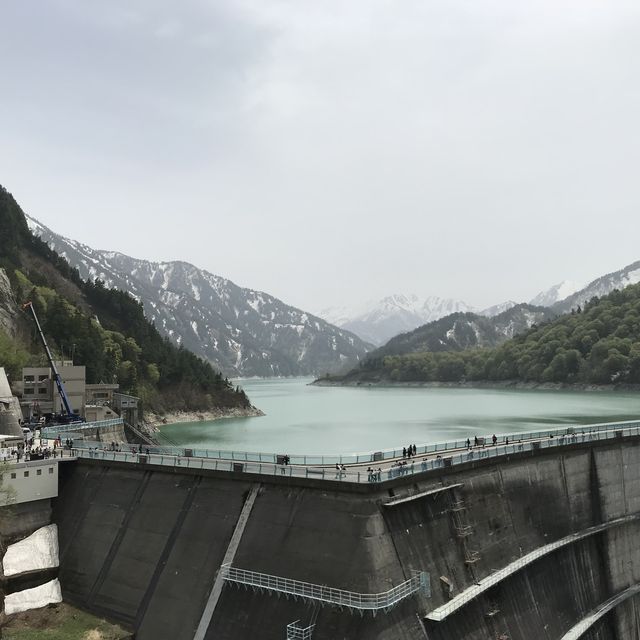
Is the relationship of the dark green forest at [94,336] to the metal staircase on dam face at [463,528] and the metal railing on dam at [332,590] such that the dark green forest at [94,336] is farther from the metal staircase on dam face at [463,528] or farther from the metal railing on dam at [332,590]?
the metal staircase on dam face at [463,528]

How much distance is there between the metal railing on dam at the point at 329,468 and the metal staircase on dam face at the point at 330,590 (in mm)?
4740

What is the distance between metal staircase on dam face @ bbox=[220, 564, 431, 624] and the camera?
25.2 meters

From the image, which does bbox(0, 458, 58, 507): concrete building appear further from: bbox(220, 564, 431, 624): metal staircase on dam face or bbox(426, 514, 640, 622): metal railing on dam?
bbox(426, 514, 640, 622): metal railing on dam

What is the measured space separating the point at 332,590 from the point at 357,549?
2009 mm

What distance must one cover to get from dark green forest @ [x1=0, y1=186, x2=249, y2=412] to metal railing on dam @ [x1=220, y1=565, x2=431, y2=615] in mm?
72841

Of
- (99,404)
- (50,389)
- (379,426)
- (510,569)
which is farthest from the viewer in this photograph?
(379,426)

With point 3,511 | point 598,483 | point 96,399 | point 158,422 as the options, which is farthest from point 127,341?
point 598,483

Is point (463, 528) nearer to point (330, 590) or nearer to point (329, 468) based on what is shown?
point (329, 468)

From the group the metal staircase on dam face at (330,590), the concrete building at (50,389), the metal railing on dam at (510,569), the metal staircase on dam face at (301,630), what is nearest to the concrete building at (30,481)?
the metal staircase on dam face at (330,590)

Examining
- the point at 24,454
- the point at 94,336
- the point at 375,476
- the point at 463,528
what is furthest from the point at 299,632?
the point at 94,336

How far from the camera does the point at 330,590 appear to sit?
1023 inches

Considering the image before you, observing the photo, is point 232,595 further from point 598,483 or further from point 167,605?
point 598,483

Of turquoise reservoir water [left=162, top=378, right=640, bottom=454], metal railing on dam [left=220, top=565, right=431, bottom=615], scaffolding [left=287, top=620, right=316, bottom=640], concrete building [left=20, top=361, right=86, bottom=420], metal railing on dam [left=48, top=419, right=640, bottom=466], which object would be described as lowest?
turquoise reservoir water [left=162, top=378, right=640, bottom=454]

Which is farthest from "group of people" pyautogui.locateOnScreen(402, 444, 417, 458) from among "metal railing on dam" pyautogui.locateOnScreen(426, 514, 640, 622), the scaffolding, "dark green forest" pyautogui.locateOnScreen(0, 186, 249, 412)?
"dark green forest" pyautogui.locateOnScreen(0, 186, 249, 412)
